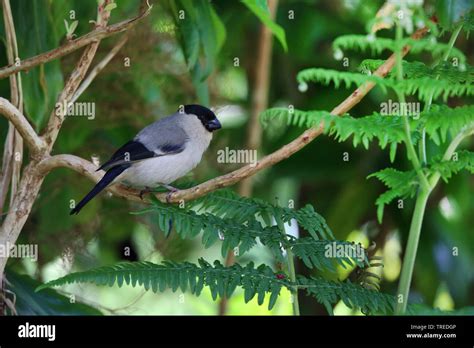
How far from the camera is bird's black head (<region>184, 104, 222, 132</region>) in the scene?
2.86m

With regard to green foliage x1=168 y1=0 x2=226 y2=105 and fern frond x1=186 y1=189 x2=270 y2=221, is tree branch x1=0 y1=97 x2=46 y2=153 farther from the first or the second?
green foliage x1=168 y1=0 x2=226 y2=105

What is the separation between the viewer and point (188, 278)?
1.97m

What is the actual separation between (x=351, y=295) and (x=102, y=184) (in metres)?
0.74

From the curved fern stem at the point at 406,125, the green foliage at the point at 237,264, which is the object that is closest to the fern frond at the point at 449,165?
the curved fern stem at the point at 406,125

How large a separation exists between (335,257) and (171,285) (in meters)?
0.39

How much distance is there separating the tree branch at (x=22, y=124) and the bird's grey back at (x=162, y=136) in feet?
1.63

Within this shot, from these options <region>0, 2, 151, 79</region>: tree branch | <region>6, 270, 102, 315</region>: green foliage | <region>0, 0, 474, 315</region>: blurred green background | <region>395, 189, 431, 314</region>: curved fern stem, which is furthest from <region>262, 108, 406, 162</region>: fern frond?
<region>0, 0, 474, 315</region>: blurred green background

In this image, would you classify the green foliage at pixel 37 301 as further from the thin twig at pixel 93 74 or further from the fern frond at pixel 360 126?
the fern frond at pixel 360 126

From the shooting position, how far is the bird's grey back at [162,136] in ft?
8.65

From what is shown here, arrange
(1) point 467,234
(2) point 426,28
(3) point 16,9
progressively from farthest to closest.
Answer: (1) point 467,234
(3) point 16,9
(2) point 426,28

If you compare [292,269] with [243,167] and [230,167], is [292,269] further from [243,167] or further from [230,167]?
[230,167]

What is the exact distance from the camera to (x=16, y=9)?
250 cm
